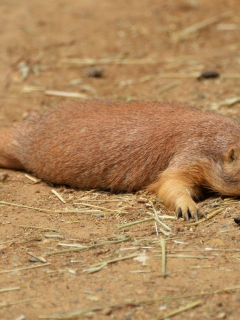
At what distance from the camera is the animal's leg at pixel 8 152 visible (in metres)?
7.87

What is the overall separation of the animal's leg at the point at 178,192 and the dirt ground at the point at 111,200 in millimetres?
121

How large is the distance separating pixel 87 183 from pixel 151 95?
3.37m

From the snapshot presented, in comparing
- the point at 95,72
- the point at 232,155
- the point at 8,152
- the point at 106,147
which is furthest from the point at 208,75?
the point at 8,152

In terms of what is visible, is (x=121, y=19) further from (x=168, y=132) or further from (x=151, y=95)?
(x=168, y=132)

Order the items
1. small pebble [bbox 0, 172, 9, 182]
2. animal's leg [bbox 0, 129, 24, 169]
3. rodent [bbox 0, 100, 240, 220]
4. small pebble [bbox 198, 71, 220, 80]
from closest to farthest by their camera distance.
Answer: rodent [bbox 0, 100, 240, 220] → small pebble [bbox 0, 172, 9, 182] → animal's leg [bbox 0, 129, 24, 169] → small pebble [bbox 198, 71, 220, 80]

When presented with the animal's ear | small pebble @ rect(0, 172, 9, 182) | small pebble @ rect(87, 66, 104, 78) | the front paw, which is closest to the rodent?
the animal's ear

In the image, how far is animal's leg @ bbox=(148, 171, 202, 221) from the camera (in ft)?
19.8

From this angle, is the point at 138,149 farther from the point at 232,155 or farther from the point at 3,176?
the point at 3,176

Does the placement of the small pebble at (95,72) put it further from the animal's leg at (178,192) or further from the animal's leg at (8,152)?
the animal's leg at (178,192)

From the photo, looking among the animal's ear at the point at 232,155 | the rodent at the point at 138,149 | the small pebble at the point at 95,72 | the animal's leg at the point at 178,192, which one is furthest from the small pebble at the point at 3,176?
the small pebble at the point at 95,72

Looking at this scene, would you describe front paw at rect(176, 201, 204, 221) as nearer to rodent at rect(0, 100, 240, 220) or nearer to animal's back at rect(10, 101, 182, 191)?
rodent at rect(0, 100, 240, 220)

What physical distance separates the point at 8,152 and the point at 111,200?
1.93 m

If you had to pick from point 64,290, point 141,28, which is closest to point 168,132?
point 64,290

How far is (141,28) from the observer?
511 inches
